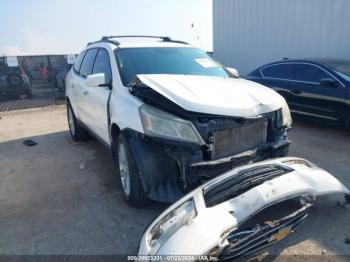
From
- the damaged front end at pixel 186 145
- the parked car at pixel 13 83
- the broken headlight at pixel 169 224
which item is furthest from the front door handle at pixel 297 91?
the parked car at pixel 13 83

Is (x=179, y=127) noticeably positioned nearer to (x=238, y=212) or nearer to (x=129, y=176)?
(x=129, y=176)

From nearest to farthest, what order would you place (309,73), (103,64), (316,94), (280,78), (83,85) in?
(103,64) → (83,85) → (316,94) → (309,73) → (280,78)

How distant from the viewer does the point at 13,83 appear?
12.7m

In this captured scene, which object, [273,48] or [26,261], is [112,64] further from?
[273,48]

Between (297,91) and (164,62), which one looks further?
(297,91)

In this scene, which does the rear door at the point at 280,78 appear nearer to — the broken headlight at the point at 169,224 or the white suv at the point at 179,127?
the white suv at the point at 179,127

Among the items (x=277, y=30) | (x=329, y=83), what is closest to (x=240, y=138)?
(x=329, y=83)

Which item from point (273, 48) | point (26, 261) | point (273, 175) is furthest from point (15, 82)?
point (273, 175)

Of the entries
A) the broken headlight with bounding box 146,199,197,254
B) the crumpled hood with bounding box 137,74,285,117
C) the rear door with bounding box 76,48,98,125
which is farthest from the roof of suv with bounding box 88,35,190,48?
the broken headlight with bounding box 146,199,197,254

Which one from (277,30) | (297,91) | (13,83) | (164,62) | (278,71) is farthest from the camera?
(13,83)

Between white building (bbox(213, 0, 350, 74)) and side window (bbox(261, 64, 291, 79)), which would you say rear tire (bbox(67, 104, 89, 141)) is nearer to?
side window (bbox(261, 64, 291, 79))

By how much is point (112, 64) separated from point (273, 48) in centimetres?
695

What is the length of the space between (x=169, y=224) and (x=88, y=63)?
3.64 meters

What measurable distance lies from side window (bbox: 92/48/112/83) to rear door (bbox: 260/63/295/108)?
12.8 ft
